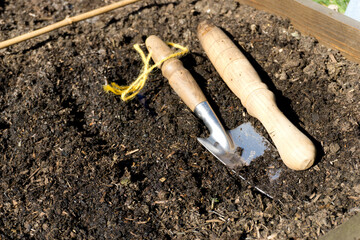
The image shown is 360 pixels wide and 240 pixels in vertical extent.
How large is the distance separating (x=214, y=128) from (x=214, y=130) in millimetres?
12

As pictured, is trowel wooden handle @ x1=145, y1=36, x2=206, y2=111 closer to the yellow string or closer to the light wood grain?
the yellow string

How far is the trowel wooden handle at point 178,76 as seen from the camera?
7.84 feet

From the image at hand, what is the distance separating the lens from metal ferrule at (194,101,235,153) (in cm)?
229

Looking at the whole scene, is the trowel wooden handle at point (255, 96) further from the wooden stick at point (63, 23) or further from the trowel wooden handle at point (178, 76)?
the wooden stick at point (63, 23)

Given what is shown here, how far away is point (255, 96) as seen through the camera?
2254mm

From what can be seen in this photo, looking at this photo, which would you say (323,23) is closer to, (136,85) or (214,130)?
(214,130)

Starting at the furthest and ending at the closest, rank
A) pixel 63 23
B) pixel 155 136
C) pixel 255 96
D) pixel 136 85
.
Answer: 1. pixel 63 23
2. pixel 136 85
3. pixel 155 136
4. pixel 255 96

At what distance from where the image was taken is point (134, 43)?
2855 millimetres

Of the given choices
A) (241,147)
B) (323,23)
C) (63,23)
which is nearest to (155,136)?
(241,147)

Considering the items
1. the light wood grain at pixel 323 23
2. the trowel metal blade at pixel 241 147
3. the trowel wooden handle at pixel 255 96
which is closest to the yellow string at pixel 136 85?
the trowel wooden handle at pixel 255 96

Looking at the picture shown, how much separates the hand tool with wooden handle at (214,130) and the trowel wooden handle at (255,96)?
0.13 m

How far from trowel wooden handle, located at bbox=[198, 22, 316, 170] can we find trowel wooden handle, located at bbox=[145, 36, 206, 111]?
0.66 ft

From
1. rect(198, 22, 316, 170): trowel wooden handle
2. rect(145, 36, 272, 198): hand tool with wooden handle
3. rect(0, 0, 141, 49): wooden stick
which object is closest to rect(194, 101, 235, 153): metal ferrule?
rect(145, 36, 272, 198): hand tool with wooden handle

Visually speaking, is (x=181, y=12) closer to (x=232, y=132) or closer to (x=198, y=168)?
(x=232, y=132)
